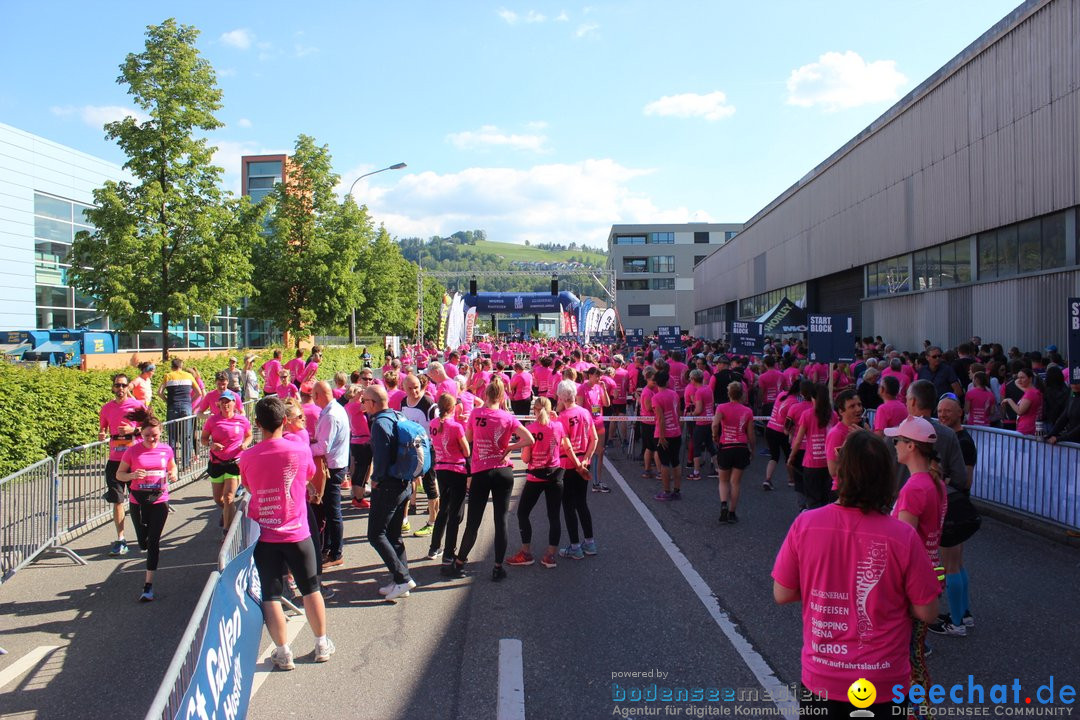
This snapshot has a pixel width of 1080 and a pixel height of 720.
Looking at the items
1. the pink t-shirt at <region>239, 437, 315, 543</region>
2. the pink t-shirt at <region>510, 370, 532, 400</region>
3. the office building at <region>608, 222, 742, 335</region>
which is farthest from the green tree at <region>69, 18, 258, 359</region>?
the office building at <region>608, 222, 742, 335</region>

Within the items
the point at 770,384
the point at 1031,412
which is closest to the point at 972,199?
the point at 770,384

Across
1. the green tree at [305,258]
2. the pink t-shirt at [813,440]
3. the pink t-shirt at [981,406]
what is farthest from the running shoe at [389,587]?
the green tree at [305,258]

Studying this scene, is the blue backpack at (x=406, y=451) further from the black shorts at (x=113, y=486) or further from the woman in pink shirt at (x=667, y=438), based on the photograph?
the woman in pink shirt at (x=667, y=438)

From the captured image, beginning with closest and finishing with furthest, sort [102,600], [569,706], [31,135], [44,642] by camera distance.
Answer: [569,706], [44,642], [102,600], [31,135]

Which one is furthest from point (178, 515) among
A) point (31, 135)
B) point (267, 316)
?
point (31, 135)

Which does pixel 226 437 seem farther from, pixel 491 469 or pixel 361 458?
pixel 491 469

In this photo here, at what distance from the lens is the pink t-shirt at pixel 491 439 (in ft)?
23.4

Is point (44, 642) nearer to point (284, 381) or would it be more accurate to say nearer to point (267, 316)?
point (284, 381)

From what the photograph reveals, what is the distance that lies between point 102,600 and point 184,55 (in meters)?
16.0

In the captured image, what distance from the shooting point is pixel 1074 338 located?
9.16 metres

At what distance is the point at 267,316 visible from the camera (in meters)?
30.2

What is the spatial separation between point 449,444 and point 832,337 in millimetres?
7631

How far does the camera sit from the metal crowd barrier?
820 centimetres

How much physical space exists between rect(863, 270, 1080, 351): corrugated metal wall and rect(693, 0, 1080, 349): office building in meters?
0.04
